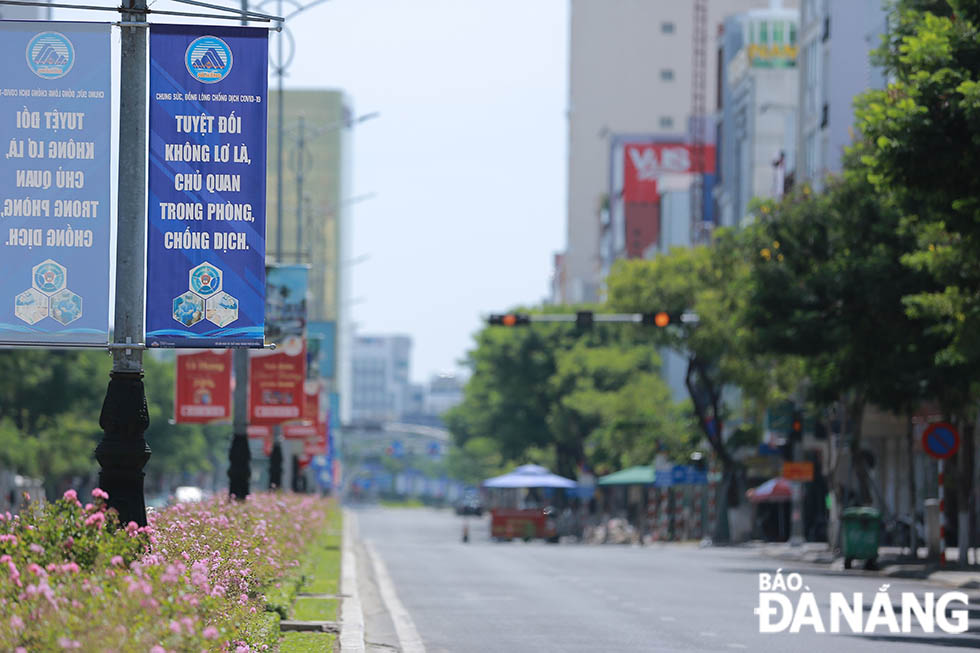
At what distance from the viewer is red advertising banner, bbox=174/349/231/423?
34406 millimetres

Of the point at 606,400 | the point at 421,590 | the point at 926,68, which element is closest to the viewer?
the point at 926,68

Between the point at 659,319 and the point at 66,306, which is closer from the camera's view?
the point at 66,306

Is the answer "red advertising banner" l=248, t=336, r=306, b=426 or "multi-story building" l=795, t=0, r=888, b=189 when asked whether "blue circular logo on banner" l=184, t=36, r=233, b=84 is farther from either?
"multi-story building" l=795, t=0, r=888, b=189

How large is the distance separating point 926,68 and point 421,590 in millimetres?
11462

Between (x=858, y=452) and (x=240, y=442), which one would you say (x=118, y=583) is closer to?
(x=240, y=442)

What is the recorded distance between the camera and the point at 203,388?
3459 cm

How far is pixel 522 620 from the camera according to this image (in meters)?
22.5

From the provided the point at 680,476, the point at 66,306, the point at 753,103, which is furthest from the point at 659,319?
the point at 753,103

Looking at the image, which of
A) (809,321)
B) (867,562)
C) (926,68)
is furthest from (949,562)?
(926,68)

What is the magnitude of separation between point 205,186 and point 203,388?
20436mm

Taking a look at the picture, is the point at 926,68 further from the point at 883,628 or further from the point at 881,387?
the point at 881,387

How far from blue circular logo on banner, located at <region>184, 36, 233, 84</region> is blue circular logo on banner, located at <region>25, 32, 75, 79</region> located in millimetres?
906

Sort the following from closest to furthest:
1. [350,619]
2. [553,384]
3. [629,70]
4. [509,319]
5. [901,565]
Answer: [350,619]
[901,565]
[509,319]
[553,384]
[629,70]

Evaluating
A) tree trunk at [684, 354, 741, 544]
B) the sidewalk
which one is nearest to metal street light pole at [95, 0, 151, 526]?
the sidewalk
